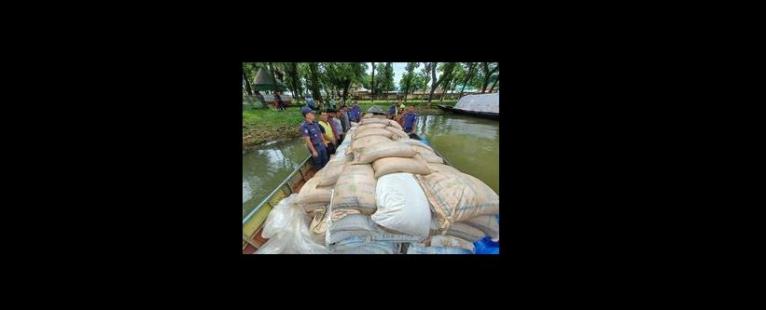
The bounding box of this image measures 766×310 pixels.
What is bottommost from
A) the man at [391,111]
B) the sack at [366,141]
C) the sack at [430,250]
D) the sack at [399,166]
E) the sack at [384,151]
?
the sack at [430,250]

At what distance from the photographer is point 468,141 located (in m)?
1.99

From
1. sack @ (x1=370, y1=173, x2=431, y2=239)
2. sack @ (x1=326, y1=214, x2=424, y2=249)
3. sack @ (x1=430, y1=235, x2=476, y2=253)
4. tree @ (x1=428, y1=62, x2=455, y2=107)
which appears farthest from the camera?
tree @ (x1=428, y1=62, x2=455, y2=107)

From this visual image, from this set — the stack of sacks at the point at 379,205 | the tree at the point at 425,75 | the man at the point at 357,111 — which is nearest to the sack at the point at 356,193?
the stack of sacks at the point at 379,205

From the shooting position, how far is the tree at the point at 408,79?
62.9 inches

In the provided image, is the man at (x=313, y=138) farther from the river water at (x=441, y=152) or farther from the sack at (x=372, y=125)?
the sack at (x=372, y=125)

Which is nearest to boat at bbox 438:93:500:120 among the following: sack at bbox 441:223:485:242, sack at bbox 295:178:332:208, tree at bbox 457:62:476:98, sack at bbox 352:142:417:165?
tree at bbox 457:62:476:98

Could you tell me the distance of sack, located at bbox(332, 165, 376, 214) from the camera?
1.37 metres

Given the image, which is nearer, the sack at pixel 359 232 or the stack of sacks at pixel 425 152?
the sack at pixel 359 232

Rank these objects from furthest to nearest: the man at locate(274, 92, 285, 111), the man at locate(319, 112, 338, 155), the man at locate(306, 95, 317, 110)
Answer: the man at locate(319, 112, 338, 155) → the man at locate(306, 95, 317, 110) → the man at locate(274, 92, 285, 111)

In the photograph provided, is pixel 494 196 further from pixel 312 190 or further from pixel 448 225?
pixel 312 190

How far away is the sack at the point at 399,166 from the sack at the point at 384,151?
40 millimetres

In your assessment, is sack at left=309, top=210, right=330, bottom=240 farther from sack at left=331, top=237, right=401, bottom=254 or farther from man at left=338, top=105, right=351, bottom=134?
man at left=338, top=105, right=351, bottom=134

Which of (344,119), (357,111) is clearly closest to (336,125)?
(344,119)

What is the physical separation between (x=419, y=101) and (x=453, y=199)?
1.02m
